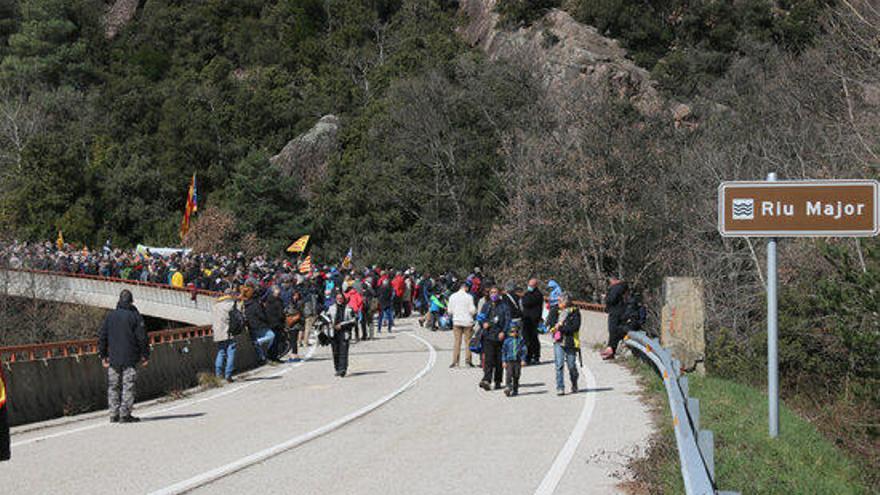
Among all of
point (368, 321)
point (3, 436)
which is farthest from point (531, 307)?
point (3, 436)

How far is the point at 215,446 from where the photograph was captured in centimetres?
1312

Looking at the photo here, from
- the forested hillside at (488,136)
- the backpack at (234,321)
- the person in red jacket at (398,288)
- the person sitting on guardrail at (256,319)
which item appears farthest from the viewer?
the person in red jacket at (398,288)

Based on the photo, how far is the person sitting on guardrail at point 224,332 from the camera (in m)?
21.9

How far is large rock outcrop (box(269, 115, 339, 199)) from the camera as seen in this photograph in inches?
3231

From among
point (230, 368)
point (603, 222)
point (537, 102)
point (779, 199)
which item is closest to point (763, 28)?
point (537, 102)

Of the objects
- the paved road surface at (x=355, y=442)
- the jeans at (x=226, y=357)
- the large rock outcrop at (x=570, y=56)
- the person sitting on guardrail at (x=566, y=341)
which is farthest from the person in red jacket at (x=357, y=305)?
the large rock outcrop at (x=570, y=56)

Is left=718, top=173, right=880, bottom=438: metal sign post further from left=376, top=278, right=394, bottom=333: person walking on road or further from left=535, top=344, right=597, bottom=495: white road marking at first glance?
left=376, top=278, right=394, bottom=333: person walking on road

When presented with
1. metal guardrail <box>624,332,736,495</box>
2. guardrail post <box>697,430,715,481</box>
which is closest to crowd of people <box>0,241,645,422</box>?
metal guardrail <box>624,332,736,495</box>

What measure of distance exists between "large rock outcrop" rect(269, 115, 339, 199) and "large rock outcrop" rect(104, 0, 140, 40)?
153 ft

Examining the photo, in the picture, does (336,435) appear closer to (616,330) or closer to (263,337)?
(263,337)

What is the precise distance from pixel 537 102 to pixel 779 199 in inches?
2096

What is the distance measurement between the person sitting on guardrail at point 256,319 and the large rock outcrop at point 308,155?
5683 centimetres

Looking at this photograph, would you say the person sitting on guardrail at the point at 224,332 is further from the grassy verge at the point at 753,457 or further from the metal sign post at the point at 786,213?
the metal sign post at the point at 786,213

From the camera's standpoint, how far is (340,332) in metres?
22.2
